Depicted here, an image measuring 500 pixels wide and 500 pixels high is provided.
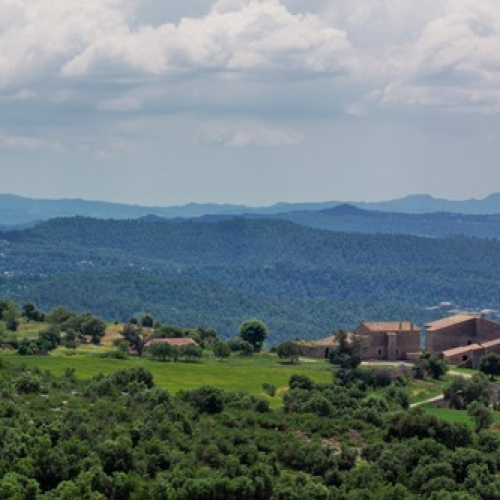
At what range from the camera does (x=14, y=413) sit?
196ft

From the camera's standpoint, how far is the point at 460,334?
377 feet

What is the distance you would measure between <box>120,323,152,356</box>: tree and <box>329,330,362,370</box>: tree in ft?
57.6

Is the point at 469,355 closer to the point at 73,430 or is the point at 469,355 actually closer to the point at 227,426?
the point at 227,426

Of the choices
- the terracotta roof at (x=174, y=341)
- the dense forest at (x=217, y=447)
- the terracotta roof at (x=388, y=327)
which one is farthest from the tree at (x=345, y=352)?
the dense forest at (x=217, y=447)

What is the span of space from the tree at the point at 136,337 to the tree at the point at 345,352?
17.6 metres

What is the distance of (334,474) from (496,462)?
8479mm

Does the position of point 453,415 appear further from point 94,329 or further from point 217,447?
point 94,329

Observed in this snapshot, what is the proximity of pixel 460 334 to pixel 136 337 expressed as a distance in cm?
3031

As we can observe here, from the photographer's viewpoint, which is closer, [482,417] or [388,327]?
[482,417]

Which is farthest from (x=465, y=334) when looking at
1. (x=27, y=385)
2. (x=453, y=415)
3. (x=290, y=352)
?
(x=27, y=385)

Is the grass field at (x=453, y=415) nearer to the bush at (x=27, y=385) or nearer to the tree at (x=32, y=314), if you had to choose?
the bush at (x=27, y=385)

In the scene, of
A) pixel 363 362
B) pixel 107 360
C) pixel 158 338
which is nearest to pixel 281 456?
pixel 107 360

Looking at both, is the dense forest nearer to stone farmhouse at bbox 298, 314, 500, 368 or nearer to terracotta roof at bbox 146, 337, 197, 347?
terracotta roof at bbox 146, 337, 197, 347

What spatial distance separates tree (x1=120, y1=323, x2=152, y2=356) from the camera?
112 m
